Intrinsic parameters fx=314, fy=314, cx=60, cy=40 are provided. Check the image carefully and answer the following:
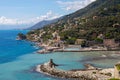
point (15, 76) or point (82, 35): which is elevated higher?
point (82, 35)

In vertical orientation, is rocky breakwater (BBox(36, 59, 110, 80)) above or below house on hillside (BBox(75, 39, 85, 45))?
below

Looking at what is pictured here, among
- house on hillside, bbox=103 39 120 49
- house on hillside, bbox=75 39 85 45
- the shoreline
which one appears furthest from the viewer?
house on hillside, bbox=75 39 85 45

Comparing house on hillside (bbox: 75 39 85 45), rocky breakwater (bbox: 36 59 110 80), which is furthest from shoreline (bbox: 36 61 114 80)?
house on hillside (bbox: 75 39 85 45)

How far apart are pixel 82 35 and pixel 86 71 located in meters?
50.8

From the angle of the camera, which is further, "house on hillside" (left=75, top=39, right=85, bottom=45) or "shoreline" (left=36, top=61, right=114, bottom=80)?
"house on hillside" (left=75, top=39, right=85, bottom=45)

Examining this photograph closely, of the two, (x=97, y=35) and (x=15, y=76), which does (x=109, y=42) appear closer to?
(x=97, y=35)

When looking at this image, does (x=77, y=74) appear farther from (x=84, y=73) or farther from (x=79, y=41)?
(x=79, y=41)

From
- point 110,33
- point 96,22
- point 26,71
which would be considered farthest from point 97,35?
point 26,71

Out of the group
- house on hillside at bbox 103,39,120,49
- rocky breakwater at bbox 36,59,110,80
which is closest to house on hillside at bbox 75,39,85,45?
house on hillside at bbox 103,39,120,49

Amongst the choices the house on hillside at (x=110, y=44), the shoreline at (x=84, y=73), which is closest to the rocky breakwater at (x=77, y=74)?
the shoreline at (x=84, y=73)

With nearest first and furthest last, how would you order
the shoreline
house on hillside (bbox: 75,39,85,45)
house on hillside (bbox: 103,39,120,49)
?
1. the shoreline
2. house on hillside (bbox: 103,39,120,49)
3. house on hillside (bbox: 75,39,85,45)

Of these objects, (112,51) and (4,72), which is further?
(112,51)

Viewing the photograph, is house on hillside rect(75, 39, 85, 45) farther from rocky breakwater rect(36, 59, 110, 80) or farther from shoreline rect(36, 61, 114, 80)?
shoreline rect(36, 61, 114, 80)

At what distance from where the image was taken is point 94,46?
306 ft
